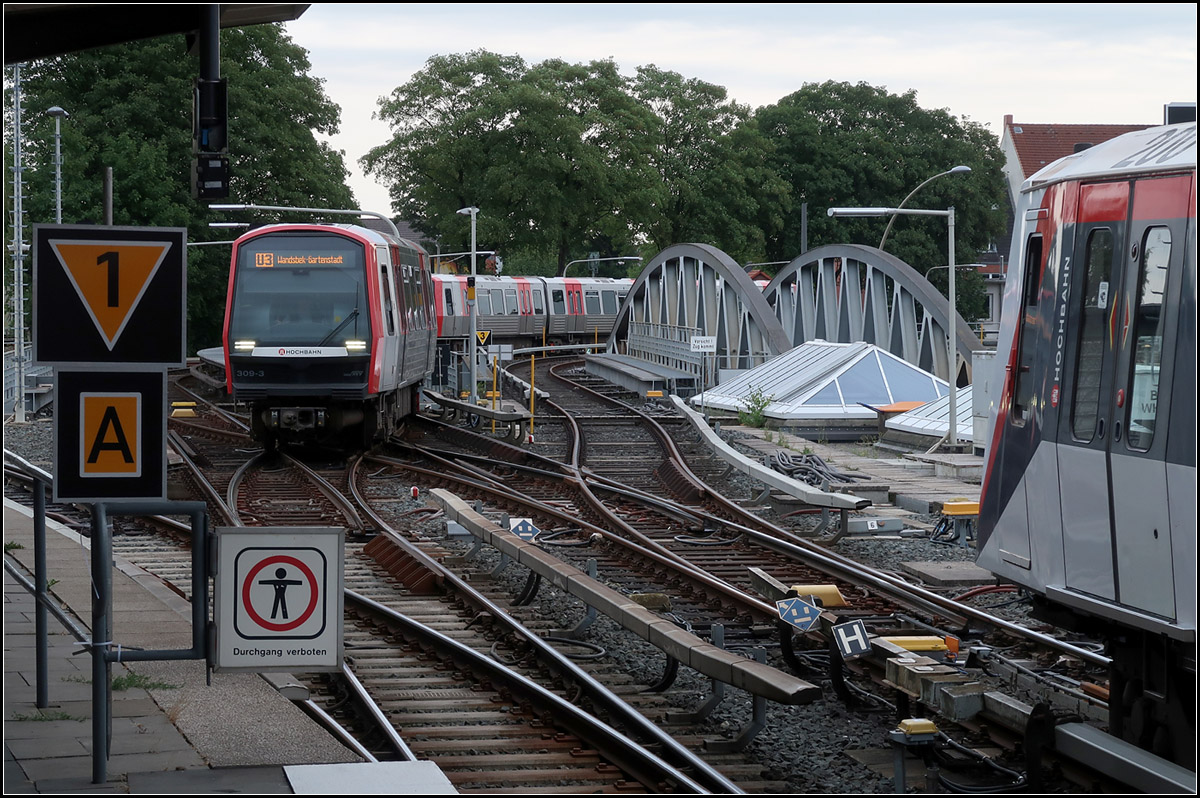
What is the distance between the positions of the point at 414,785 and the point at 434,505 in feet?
36.8

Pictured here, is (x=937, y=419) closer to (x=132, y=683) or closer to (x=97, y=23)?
(x=97, y=23)

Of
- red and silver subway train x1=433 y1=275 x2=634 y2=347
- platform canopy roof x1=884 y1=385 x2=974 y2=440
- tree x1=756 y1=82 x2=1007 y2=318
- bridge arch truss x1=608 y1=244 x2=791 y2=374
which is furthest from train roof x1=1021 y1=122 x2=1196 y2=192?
tree x1=756 y1=82 x2=1007 y2=318

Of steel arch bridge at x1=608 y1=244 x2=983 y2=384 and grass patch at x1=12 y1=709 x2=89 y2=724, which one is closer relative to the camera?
grass patch at x1=12 y1=709 x2=89 y2=724

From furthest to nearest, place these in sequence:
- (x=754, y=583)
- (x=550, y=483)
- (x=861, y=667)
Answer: (x=550, y=483), (x=754, y=583), (x=861, y=667)

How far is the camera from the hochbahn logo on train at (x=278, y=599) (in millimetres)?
6082

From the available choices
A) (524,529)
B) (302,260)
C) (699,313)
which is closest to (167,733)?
(524,529)

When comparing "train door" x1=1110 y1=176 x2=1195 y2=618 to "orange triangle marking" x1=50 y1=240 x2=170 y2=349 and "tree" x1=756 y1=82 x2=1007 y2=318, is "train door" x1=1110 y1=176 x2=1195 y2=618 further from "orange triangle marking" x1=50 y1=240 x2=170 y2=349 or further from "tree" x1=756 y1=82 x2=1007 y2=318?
"tree" x1=756 y1=82 x2=1007 y2=318

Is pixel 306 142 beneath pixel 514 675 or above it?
above

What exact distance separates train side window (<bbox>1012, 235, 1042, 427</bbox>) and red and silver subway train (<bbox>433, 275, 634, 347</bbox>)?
36972 millimetres

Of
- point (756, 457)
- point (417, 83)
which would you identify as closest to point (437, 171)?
point (417, 83)

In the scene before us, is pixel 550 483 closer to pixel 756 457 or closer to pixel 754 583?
pixel 756 457

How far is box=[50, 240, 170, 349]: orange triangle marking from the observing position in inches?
218

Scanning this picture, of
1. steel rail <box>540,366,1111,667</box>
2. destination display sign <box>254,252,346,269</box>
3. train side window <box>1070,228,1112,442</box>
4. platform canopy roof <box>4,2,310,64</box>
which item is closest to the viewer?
train side window <box>1070,228,1112,442</box>

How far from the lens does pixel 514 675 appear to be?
27.3ft
